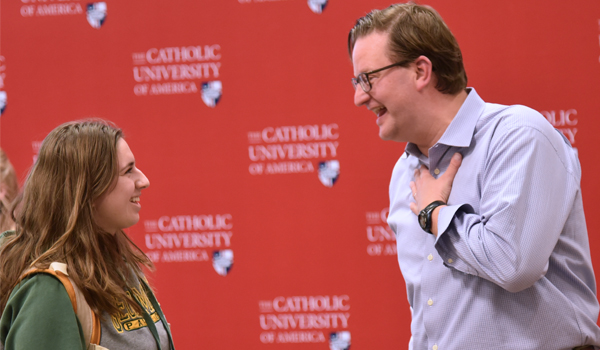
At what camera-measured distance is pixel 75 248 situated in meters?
1.45

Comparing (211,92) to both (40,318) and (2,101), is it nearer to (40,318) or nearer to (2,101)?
(2,101)

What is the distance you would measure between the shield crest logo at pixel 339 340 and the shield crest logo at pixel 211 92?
52.1 inches

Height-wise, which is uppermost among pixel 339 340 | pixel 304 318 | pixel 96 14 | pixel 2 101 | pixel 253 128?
pixel 96 14

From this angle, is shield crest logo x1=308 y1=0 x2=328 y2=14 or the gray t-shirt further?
shield crest logo x1=308 y1=0 x2=328 y2=14

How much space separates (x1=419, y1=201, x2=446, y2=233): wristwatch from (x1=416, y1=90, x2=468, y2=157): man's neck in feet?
0.82

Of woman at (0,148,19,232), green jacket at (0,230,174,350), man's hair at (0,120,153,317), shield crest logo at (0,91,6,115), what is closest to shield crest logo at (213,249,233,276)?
woman at (0,148,19,232)

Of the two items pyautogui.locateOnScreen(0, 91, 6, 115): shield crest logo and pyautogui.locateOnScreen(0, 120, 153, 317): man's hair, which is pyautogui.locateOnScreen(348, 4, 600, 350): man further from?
pyautogui.locateOnScreen(0, 91, 6, 115): shield crest logo

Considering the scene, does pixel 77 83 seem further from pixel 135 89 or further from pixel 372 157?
pixel 372 157

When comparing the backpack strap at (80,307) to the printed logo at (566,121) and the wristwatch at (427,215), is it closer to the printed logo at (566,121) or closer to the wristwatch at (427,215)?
the wristwatch at (427,215)

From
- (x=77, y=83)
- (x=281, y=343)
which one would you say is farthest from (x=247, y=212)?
(x=77, y=83)

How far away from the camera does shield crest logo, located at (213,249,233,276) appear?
113 inches

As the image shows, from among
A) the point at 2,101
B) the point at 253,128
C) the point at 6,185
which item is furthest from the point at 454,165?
the point at 2,101

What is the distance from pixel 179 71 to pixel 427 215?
6.09 ft

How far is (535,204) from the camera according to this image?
133cm
